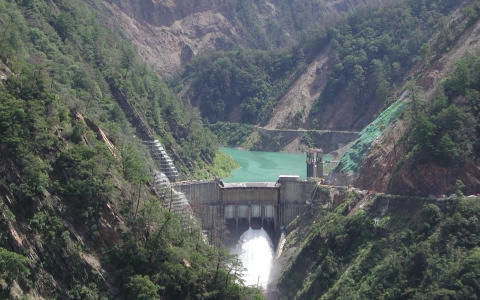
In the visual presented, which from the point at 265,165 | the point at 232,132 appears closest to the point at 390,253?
the point at 265,165

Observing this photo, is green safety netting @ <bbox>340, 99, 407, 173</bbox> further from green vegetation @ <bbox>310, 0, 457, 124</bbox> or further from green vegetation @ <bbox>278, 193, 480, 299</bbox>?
green vegetation @ <bbox>310, 0, 457, 124</bbox>

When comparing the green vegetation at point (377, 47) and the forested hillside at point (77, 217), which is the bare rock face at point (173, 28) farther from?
the forested hillside at point (77, 217)

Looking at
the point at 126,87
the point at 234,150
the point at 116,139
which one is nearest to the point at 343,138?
the point at 234,150

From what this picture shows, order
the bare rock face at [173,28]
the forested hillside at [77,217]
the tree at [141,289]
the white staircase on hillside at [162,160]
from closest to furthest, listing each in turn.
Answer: the forested hillside at [77,217]
the tree at [141,289]
the white staircase on hillside at [162,160]
the bare rock face at [173,28]

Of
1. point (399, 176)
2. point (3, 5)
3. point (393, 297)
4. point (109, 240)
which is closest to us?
point (109, 240)

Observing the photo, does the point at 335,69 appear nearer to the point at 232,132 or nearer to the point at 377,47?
the point at 377,47

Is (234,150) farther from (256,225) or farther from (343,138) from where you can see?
(256,225)

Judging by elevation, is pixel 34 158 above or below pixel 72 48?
below

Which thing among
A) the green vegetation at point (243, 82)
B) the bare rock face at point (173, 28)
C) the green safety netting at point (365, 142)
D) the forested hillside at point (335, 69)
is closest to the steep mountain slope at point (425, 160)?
the green safety netting at point (365, 142)
